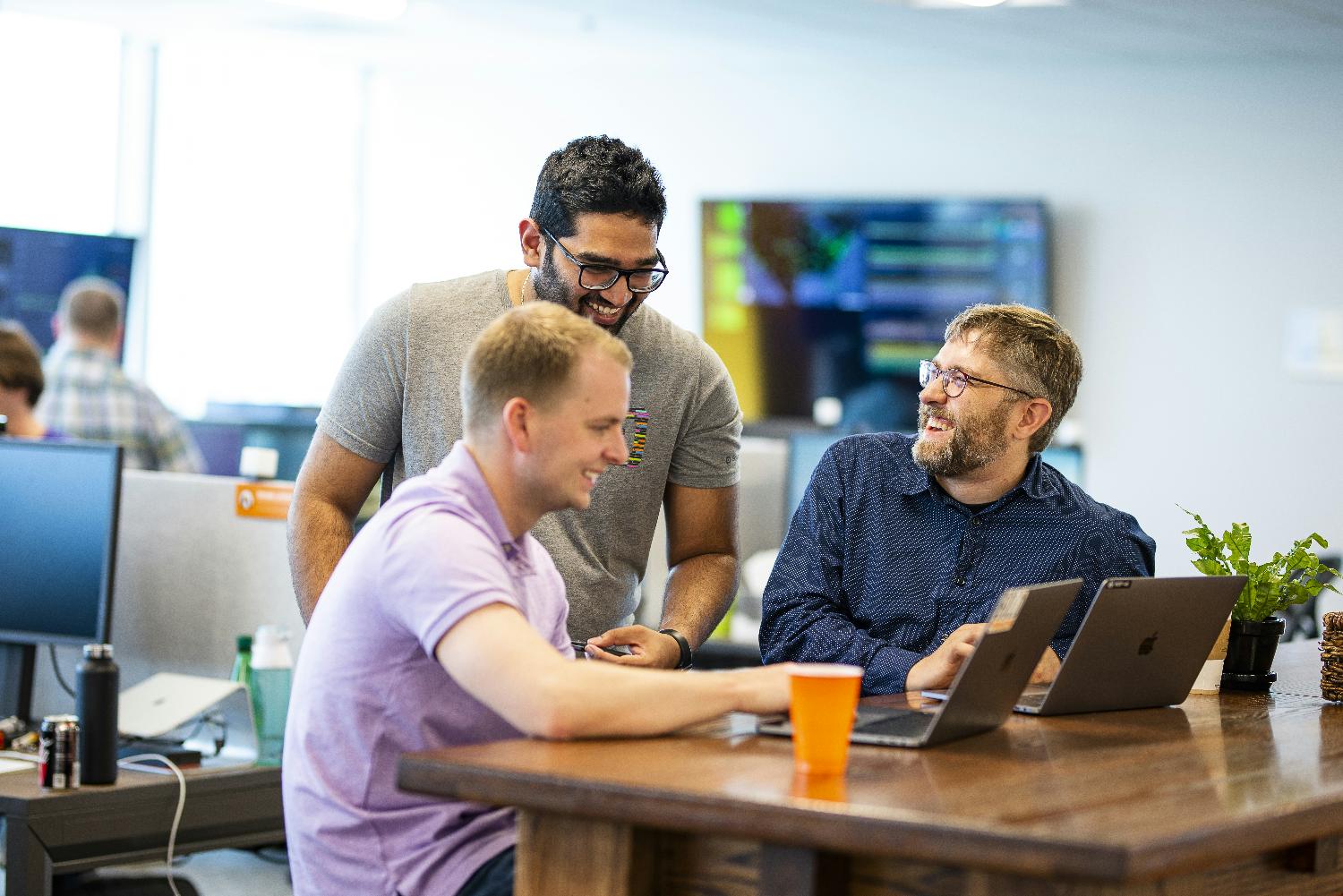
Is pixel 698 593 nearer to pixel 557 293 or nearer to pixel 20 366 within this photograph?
pixel 557 293

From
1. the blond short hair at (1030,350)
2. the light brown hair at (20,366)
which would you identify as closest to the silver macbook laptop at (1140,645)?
the blond short hair at (1030,350)

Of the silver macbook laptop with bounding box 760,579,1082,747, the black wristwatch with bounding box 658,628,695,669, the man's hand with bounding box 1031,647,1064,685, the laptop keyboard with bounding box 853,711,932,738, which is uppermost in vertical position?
the silver macbook laptop with bounding box 760,579,1082,747

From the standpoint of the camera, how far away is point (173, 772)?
2529 millimetres

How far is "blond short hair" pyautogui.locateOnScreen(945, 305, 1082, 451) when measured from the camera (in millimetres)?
2359

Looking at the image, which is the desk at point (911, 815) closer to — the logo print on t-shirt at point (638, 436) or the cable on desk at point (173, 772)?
the logo print on t-shirt at point (638, 436)

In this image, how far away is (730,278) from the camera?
7.50m

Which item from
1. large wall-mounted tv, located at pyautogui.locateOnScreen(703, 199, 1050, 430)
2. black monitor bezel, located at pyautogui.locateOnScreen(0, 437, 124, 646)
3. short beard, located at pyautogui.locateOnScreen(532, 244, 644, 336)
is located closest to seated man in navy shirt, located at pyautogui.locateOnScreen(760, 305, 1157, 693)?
short beard, located at pyautogui.locateOnScreen(532, 244, 644, 336)

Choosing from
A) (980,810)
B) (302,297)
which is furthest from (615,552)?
(302,297)

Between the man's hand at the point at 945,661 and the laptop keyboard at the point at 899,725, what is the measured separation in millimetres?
261

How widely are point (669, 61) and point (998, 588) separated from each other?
18.5 feet

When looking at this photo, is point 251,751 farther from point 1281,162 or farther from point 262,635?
point 1281,162

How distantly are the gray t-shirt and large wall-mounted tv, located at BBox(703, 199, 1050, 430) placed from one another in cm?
472

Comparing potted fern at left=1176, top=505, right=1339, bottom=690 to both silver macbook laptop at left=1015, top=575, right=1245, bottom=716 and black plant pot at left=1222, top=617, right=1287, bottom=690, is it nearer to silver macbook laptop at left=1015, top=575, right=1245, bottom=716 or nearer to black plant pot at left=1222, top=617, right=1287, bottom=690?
black plant pot at left=1222, top=617, right=1287, bottom=690

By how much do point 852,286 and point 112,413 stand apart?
3317 millimetres
